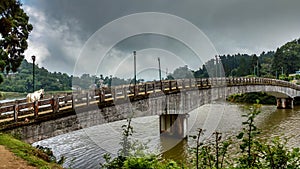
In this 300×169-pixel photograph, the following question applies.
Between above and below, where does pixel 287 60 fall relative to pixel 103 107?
above

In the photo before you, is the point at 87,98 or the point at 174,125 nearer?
the point at 87,98

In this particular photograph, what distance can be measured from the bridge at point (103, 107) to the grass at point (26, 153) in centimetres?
98

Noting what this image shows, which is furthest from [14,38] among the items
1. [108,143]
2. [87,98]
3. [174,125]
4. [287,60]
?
[287,60]

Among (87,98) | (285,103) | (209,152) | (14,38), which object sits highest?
(14,38)

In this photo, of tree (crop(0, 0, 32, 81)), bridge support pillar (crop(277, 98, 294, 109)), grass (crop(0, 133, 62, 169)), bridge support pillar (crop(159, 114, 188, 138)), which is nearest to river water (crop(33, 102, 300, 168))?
bridge support pillar (crop(159, 114, 188, 138))

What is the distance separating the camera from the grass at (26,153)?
8323 mm

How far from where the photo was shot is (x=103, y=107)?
47.9ft

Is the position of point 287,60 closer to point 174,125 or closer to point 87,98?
point 174,125

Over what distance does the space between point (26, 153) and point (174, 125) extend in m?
15.2

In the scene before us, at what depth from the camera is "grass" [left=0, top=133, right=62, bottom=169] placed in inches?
328

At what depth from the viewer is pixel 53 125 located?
1197 centimetres

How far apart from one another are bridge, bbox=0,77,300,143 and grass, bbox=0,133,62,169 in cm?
98

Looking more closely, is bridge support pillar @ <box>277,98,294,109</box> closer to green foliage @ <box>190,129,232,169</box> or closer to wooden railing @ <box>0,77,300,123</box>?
wooden railing @ <box>0,77,300,123</box>

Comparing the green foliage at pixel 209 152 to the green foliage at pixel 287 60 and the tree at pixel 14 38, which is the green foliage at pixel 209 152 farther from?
the green foliage at pixel 287 60
